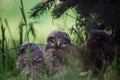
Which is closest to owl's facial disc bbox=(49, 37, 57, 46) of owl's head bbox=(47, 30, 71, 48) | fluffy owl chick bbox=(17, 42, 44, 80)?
owl's head bbox=(47, 30, 71, 48)

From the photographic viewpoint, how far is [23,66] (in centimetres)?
462

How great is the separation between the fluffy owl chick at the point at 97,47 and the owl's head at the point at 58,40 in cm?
17

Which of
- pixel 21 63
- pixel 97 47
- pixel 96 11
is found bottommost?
pixel 21 63

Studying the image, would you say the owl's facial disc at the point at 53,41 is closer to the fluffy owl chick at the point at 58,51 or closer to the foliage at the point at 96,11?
the fluffy owl chick at the point at 58,51

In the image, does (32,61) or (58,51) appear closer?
(32,61)

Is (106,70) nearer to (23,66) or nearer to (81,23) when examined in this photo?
(23,66)

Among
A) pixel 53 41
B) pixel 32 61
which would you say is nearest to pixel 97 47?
pixel 53 41

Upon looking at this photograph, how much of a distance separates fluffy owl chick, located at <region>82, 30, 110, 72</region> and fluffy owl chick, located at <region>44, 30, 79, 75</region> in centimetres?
12

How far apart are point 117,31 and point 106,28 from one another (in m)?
0.18

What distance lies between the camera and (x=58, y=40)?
4832 millimetres

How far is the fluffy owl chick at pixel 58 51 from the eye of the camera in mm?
4523

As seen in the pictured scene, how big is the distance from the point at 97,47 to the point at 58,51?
1.10 ft

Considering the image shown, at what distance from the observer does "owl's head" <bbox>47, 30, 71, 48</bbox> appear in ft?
15.7

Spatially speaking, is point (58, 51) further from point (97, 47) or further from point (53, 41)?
point (97, 47)
